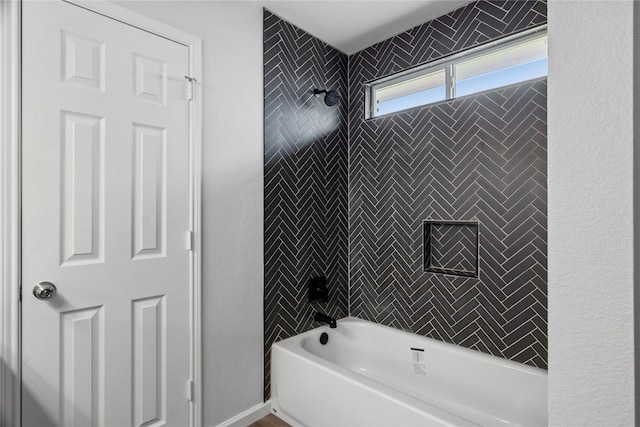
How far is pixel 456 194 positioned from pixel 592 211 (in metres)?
1.64

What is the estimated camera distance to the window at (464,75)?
2078 mm

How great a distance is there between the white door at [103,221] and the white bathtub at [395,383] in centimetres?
66

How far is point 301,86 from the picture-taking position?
256 cm

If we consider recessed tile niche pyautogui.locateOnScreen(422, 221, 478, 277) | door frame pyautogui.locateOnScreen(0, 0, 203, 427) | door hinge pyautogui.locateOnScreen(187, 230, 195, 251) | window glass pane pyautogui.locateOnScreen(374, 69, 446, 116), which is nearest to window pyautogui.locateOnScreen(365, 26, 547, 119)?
window glass pane pyautogui.locateOnScreen(374, 69, 446, 116)

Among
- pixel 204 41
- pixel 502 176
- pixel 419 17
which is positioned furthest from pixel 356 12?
pixel 502 176

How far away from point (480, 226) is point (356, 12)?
165 cm

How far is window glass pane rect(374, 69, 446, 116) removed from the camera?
248cm

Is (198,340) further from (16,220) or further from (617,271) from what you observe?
(617,271)

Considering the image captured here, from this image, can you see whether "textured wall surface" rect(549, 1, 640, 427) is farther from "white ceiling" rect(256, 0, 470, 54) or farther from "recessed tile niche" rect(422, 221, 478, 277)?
"white ceiling" rect(256, 0, 470, 54)

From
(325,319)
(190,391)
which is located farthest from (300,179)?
(190,391)

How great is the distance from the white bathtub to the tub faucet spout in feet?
0.28

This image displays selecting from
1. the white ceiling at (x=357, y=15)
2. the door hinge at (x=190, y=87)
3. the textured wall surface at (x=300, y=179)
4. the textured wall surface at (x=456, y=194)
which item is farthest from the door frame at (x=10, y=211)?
the textured wall surface at (x=456, y=194)

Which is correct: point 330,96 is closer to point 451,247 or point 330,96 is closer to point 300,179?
point 300,179

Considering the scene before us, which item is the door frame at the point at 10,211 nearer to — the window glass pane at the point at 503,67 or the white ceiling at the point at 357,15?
the white ceiling at the point at 357,15
